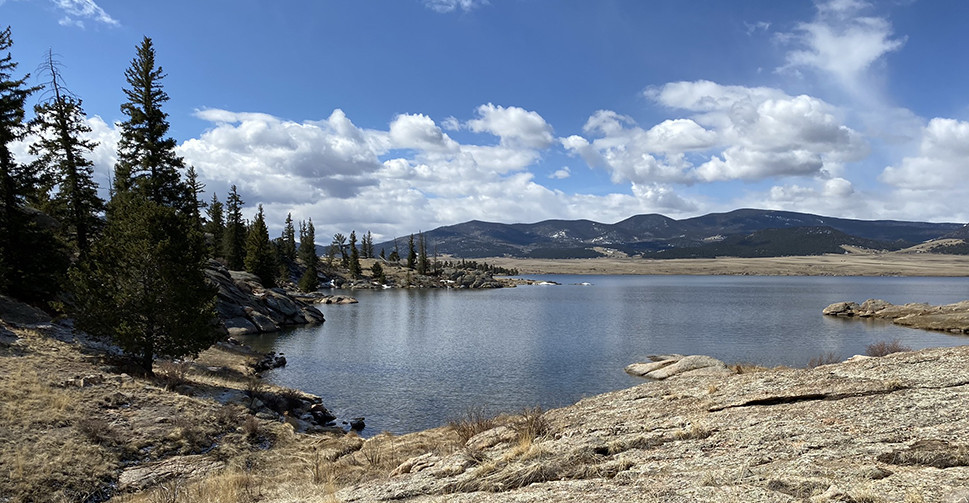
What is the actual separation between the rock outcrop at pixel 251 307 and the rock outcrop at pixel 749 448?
1685 inches

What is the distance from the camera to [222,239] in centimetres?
10588

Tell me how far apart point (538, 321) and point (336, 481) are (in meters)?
60.5

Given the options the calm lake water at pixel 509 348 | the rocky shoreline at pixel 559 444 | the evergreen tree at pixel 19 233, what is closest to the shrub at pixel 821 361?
the calm lake water at pixel 509 348

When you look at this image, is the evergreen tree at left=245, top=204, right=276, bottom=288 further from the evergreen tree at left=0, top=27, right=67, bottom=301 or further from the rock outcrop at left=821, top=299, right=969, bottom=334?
the rock outcrop at left=821, top=299, right=969, bottom=334

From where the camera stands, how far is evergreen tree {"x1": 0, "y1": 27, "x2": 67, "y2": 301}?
99.6 feet

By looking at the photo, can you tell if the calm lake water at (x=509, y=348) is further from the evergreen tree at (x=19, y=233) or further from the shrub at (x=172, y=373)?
the evergreen tree at (x=19, y=233)

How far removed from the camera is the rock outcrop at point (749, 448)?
8.09m

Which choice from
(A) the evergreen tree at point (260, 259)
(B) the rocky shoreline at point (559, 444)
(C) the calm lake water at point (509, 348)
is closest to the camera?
(B) the rocky shoreline at point (559, 444)

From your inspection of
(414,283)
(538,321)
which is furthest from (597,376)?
(414,283)

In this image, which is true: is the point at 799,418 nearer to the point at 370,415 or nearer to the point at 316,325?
the point at 370,415

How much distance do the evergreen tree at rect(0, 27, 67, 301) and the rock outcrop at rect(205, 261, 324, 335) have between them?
15323 mm

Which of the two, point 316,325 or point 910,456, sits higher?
point 910,456

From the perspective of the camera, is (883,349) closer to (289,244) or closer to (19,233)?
(19,233)

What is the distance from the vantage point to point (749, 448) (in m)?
10.1
